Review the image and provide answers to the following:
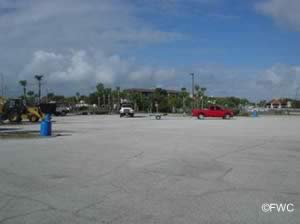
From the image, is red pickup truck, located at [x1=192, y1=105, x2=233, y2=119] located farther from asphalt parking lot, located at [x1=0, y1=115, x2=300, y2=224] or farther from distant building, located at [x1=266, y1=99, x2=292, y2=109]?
distant building, located at [x1=266, y1=99, x2=292, y2=109]

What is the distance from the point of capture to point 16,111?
42.5 m

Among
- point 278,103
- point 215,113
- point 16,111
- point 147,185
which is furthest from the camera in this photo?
point 278,103

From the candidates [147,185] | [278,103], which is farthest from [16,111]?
[278,103]

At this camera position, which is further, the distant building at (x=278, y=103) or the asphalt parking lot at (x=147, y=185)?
the distant building at (x=278, y=103)

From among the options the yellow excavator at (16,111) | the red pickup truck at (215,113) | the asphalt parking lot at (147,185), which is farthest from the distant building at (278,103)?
the asphalt parking lot at (147,185)

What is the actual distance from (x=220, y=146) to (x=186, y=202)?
10185mm

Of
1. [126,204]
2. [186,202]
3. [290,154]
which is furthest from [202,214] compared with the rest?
[290,154]

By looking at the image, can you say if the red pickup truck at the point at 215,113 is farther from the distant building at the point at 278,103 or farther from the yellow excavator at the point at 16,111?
the distant building at the point at 278,103

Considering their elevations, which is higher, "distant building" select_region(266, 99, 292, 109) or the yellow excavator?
"distant building" select_region(266, 99, 292, 109)

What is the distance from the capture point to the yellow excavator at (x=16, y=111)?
137ft

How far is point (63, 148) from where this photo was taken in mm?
16906

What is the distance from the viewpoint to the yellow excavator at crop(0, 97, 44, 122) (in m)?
41.7

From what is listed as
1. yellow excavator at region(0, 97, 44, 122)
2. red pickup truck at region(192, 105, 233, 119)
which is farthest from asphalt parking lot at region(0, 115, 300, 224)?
red pickup truck at region(192, 105, 233, 119)

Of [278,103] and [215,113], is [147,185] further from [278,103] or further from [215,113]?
[278,103]
